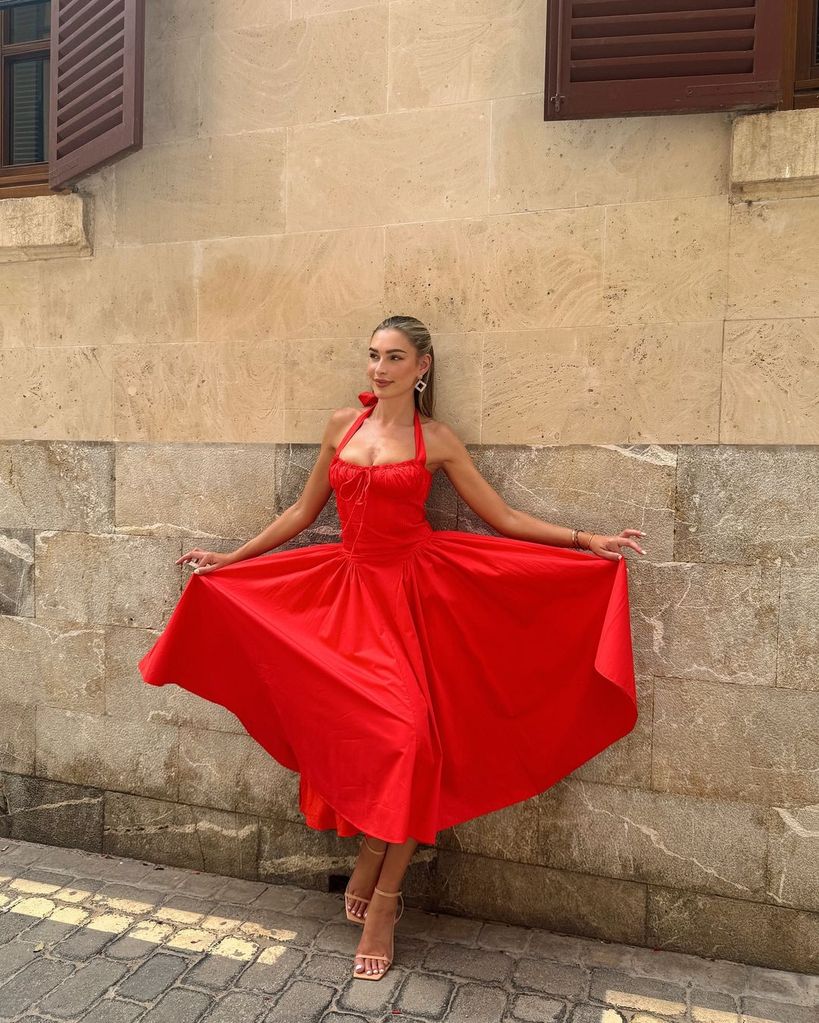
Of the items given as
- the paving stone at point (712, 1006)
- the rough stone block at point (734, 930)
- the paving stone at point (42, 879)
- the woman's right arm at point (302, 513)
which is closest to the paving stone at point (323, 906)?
the paving stone at point (42, 879)

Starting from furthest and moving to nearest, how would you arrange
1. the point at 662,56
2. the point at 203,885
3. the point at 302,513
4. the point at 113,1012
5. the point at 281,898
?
the point at 203,885 → the point at 281,898 → the point at 302,513 → the point at 662,56 → the point at 113,1012

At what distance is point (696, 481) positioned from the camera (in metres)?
3.08

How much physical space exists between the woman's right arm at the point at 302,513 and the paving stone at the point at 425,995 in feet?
5.35

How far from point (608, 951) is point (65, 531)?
2.94 m

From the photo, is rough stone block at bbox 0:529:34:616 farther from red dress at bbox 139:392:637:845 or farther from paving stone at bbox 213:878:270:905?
paving stone at bbox 213:878:270:905

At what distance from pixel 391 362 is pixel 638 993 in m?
2.32

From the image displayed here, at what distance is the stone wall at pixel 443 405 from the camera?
3.02 m

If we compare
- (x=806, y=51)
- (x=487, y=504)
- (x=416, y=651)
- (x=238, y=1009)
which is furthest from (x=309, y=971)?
(x=806, y=51)

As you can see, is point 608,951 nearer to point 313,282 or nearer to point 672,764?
point 672,764

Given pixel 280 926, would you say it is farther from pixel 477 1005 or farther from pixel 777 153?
pixel 777 153

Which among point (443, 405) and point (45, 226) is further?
point (45, 226)

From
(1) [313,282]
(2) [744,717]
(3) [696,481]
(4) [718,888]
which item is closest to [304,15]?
(1) [313,282]

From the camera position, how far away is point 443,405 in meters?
3.38

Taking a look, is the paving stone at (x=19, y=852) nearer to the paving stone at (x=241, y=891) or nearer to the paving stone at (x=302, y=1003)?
the paving stone at (x=241, y=891)
